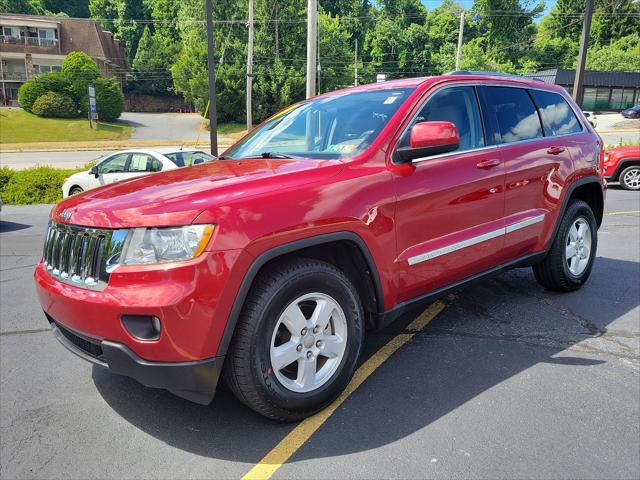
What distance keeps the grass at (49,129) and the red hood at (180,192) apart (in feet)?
134

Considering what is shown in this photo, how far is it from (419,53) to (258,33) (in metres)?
37.2

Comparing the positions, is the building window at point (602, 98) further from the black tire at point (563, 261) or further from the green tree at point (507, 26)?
the black tire at point (563, 261)

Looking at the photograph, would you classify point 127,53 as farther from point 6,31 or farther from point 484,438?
point 484,438

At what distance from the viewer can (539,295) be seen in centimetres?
499

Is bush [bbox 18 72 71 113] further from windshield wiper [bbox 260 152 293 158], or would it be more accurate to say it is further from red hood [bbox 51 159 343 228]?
red hood [bbox 51 159 343 228]

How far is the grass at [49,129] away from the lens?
3909cm

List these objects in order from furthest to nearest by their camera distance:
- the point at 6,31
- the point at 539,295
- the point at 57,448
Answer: the point at 6,31 < the point at 539,295 < the point at 57,448

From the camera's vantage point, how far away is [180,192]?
262cm

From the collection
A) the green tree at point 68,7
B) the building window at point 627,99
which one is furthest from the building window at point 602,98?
the green tree at point 68,7

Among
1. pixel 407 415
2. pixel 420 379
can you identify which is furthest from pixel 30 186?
pixel 407 415

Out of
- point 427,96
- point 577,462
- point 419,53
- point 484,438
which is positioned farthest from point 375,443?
point 419,53

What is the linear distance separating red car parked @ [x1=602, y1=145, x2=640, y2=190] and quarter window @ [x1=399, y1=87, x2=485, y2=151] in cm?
1143

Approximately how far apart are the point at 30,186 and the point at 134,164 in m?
4.55

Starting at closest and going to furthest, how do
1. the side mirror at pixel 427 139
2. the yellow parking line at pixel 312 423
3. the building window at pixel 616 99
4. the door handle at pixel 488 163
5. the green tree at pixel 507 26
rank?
the yellow parking line at pixel 312 423 < the side mirror at pixel 427 139 < the door handle at pixel 488 163 < the building window at pixel 616 99 < the green tree at pixel 507 26
